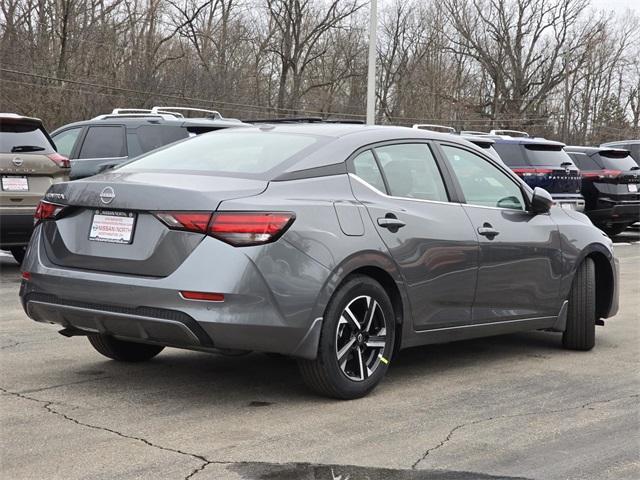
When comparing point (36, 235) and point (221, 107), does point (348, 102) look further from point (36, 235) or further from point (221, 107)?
point (36, 235)

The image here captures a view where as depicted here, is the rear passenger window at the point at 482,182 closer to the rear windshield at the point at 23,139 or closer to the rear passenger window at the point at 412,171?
the rear passenger window at the point at 412,171

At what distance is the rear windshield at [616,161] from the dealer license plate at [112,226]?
1569 centimetres

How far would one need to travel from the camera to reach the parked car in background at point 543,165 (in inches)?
653

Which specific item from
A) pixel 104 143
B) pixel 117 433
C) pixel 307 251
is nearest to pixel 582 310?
pixel 307 251

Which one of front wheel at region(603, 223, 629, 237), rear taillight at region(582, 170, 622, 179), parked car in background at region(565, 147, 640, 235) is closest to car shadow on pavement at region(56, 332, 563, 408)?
parked car in background at region(565, 147, 640, 235)

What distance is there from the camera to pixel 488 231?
6.02 meters

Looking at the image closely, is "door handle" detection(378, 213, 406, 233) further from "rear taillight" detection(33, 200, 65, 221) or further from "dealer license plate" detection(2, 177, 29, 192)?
"dealer license plate" detection(2, 177, 29, 192)

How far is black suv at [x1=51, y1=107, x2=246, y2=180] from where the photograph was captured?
40.6 ft

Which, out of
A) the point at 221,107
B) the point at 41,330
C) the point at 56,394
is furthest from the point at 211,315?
the point at 221,107

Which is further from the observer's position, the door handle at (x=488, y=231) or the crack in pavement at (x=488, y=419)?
the door handle at (x=488, y=231)

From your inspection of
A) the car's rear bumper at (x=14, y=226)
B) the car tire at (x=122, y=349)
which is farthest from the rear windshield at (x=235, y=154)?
the car's rear bumper at (x=14, y=226)

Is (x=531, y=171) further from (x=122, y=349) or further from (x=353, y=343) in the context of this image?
(x=353, y=343)

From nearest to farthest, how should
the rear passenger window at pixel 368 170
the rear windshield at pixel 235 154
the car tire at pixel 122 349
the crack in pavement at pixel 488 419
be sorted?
1. the crack in pavement at pixel 488 419
2. the rear windshield at pixel 235 154
3. the rear passenger window at pixel 368 170
4. the car tire at pixel 122 349

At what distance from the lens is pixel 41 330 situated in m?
7.05
